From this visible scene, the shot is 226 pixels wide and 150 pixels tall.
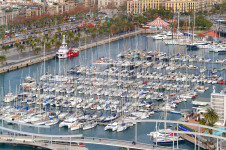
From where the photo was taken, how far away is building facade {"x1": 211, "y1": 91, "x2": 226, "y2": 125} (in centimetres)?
2880

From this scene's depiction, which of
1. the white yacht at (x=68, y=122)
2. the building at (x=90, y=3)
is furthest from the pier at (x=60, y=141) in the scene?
the building at (x=90, y=3)

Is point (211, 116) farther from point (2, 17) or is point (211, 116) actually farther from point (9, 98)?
point (2, 17)

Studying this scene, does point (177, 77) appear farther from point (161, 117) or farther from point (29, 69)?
point (29, 69)

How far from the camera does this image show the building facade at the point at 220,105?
28.8 m

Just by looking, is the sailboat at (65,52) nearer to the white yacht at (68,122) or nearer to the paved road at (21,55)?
the paved road at (21,55)

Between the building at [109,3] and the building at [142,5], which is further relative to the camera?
the building at [109,3]

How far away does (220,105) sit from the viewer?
2894 cm

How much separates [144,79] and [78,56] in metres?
12.1

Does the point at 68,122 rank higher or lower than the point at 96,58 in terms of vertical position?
lower

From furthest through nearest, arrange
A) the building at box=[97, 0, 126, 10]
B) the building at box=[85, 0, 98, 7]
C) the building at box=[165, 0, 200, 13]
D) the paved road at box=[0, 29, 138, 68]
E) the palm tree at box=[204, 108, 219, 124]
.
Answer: the building at box=[85, 0, 98, 7]
the building at box=[97, 0, 126, 10]
the building at box=[165, 0, 200, 13]
the paved road at box=[0, 29, 138, 68]
the palm tree at box=[204, 108, 219, 124]

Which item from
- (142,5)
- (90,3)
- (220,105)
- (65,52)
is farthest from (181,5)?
(220,105)

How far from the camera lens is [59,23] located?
7244 cm

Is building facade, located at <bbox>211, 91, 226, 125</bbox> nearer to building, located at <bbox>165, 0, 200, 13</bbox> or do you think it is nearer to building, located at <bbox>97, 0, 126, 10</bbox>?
building, located at <bbox>165, 0, 200, 13</bbox>

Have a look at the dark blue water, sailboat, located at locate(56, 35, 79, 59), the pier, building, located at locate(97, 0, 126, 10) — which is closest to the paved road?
sailboat, located at locate(56, 35, 79, 59)
